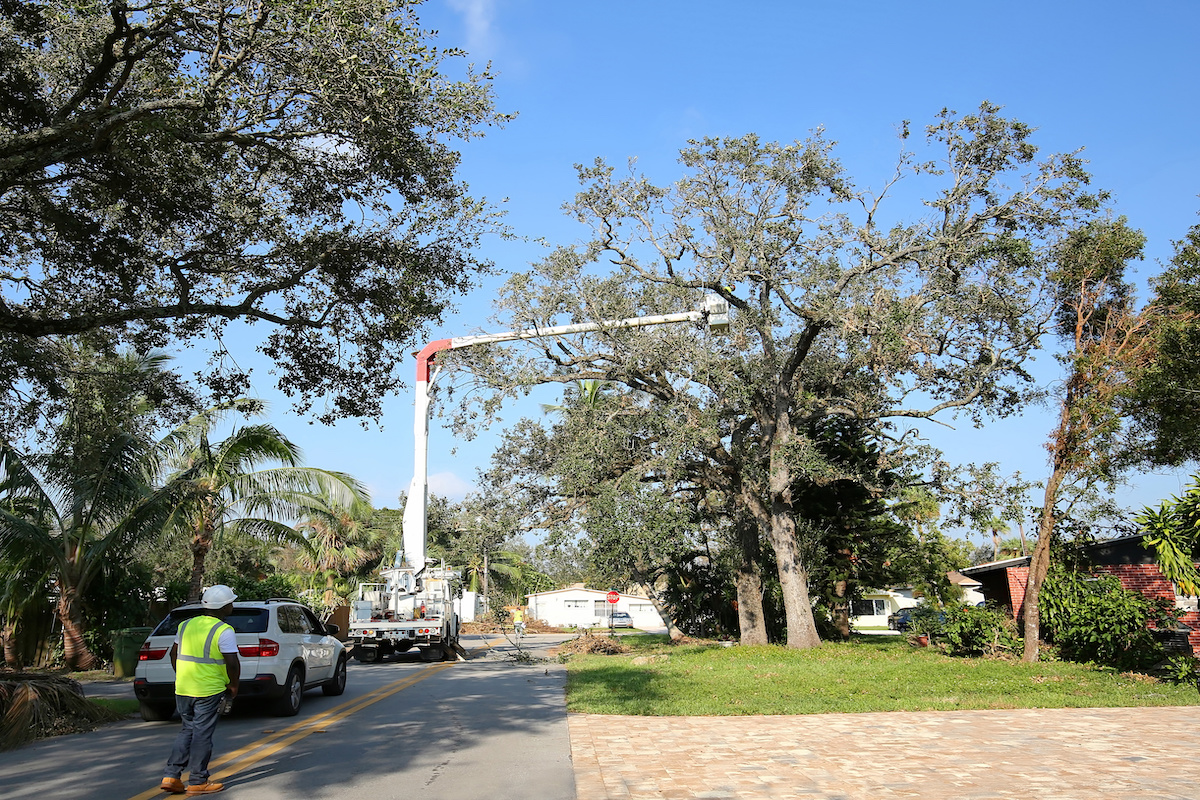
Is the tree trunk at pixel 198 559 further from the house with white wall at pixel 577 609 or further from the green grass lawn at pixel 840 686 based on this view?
the house with white wall at pixel 577 609

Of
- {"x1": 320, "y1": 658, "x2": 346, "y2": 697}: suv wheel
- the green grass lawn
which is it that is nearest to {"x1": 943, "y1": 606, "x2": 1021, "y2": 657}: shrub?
the green grass lawn

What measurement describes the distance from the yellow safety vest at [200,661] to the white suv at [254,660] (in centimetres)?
279

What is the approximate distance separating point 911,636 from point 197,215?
25.8 m

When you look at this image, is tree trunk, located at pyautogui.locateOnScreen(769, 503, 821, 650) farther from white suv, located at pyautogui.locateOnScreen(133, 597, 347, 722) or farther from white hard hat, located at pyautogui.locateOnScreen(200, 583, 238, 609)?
white hard hat, located at pyautogui.locateOnScreen(200, 583, 238, 609)

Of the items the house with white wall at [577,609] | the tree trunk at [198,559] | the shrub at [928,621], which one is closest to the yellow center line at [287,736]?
the tree trunk at [198,559]

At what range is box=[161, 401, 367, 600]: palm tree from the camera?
808 inches

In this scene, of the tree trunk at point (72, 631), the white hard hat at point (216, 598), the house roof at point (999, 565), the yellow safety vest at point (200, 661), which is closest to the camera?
the yellow safety vest at point (200, 661)

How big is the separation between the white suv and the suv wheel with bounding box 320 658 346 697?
4.23 ft

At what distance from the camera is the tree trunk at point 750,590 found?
1043 inches

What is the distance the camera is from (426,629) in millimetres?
21516

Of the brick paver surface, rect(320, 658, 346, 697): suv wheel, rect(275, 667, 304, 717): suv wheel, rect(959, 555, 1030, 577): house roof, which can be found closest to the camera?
the brick paver surface

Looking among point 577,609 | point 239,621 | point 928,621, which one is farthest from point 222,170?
point 577,609

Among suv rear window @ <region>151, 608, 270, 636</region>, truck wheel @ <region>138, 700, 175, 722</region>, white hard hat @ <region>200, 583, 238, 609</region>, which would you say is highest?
white hard hat @ <region>200, 583, 238, 609</region>

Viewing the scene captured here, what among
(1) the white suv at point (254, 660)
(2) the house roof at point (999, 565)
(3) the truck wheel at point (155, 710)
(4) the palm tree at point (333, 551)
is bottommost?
(3) the truck wheel at point (155, 710)
